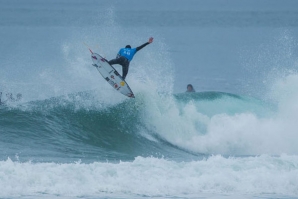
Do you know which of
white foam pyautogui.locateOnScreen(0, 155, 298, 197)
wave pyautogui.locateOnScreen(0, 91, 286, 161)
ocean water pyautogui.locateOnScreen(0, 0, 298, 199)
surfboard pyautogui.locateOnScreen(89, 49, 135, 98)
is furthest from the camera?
surfboard pyautogui.locateOnScreen(89, 49, 135, 98)

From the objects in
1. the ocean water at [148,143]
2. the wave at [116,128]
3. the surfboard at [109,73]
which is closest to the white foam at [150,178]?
the ocean water at [148,143]

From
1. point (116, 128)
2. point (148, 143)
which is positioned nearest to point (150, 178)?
point (148, 143)

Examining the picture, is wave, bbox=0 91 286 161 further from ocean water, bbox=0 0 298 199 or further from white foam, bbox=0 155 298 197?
white foam, bbox=0 155 298 197

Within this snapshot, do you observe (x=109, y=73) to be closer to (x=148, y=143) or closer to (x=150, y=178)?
(x=148, y=143)

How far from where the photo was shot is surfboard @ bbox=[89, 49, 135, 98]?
19719mm

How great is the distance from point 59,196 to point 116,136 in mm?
6563

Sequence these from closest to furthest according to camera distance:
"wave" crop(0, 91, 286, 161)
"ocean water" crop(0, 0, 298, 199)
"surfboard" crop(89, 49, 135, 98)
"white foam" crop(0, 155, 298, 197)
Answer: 1. "white foam" crop(0, 155, 298, 197)
2. "ocean water" crop(0, 0, 298, 199)
3. "wave" crop(0, 91, 286, 161)
4. "surfboard" crop(89, 49, 135, 98)

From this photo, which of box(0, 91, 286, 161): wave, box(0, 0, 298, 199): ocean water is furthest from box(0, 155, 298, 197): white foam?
box(0, 91, 286, 161): wave

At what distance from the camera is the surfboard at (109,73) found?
19719mm

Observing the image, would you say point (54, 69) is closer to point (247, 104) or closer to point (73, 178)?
point (247, 104)

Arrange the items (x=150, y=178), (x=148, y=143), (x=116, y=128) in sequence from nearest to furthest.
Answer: (x=150, y=178), (x=148, y=143), (x=116, y=128)

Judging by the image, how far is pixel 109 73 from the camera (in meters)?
19.8

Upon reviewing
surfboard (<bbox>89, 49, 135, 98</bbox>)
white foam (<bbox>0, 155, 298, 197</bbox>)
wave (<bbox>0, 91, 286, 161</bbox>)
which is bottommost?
white foam (<bbox>0, 155, 298, 197</bbox>)

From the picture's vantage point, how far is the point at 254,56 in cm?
6500
